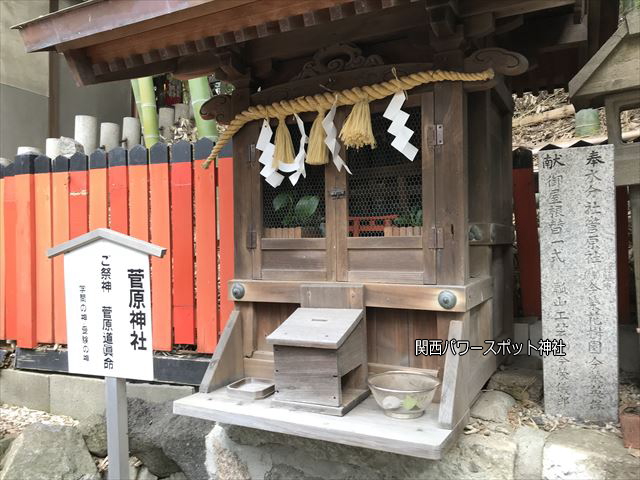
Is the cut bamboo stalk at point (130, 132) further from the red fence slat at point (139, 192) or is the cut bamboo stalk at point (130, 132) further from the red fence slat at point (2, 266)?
the red fence slat at point (139, 192)

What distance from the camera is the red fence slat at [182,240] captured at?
182 inches

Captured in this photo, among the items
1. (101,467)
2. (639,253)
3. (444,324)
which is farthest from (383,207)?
(101,467)

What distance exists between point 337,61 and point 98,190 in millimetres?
2995

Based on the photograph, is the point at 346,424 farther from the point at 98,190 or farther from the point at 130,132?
the point at 130,132

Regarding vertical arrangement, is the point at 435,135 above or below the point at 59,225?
above

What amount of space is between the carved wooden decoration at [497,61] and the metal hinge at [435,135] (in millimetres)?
395

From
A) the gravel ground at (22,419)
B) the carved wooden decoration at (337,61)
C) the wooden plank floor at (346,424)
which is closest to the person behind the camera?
the wooden plank floor at (346,424)

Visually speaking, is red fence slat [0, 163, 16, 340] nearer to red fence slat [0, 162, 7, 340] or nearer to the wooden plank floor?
red fence slat [0, 162, 7, 340]

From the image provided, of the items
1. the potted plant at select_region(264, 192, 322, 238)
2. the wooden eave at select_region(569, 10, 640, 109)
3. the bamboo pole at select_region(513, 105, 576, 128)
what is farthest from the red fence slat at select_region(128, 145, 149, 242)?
the bamboo pole at select_region(513, 105, 576, 128)

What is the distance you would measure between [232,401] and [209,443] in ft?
2.25

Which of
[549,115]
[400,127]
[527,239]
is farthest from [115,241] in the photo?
[549,115]

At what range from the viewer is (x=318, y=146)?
3338 mm

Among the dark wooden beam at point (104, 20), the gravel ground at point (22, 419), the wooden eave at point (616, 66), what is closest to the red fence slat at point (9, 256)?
the gravel ground at point (22, 419)

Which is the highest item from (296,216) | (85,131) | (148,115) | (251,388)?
(148,115)
